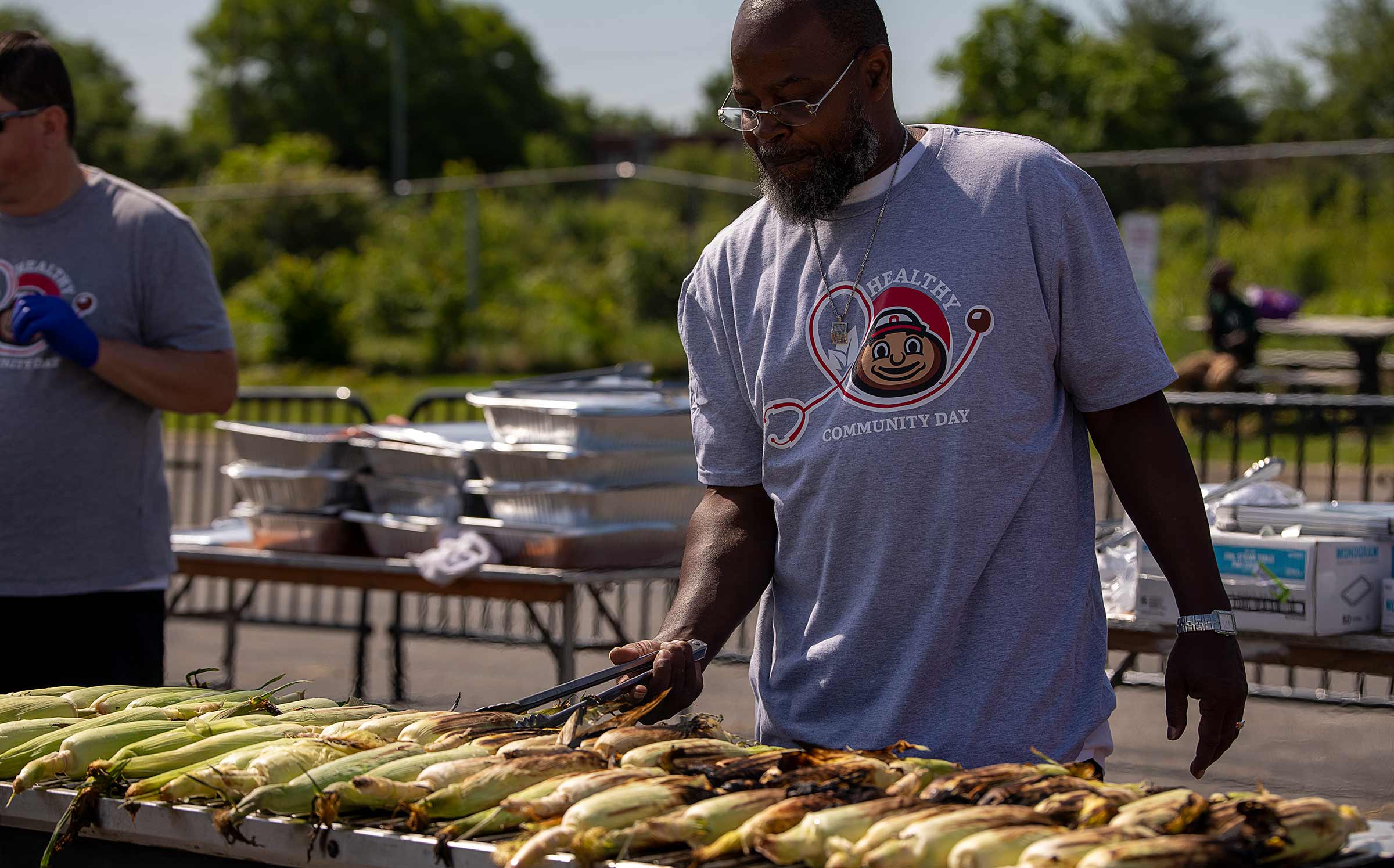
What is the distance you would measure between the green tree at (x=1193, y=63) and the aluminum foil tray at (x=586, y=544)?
41.0 m

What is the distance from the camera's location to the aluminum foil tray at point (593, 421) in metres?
4.89

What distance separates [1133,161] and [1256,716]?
809cm

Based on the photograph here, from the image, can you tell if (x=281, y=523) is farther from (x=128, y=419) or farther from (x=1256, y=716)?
(x=1256, y=716)

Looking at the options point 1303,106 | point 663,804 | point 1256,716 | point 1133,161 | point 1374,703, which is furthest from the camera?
point 1303,106

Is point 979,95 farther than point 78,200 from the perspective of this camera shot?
Yes

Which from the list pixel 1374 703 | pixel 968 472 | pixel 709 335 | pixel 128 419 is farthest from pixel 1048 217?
pixel 1374 703

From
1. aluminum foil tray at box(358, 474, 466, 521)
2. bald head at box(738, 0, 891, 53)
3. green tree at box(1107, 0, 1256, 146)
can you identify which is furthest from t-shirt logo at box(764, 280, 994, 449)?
green tree at box(1107, 0, 1256, 146)

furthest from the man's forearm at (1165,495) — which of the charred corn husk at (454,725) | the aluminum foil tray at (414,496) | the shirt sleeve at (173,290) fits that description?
the aluminum foil tray at (414,496)

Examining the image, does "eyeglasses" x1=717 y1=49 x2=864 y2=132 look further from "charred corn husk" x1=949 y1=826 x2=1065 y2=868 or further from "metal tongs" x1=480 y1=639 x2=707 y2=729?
"charred corn husk" x1=949 y1=826 x2=1065 y2=868

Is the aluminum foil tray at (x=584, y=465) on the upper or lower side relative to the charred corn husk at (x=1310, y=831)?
upper

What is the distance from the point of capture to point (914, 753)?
2.51 meters

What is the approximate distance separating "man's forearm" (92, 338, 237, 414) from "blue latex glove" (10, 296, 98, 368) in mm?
45

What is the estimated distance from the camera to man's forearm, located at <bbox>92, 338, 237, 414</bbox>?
394cm

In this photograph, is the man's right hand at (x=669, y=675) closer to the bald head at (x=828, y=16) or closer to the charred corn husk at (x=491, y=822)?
the charred corn husk at (x=491, y=822)
